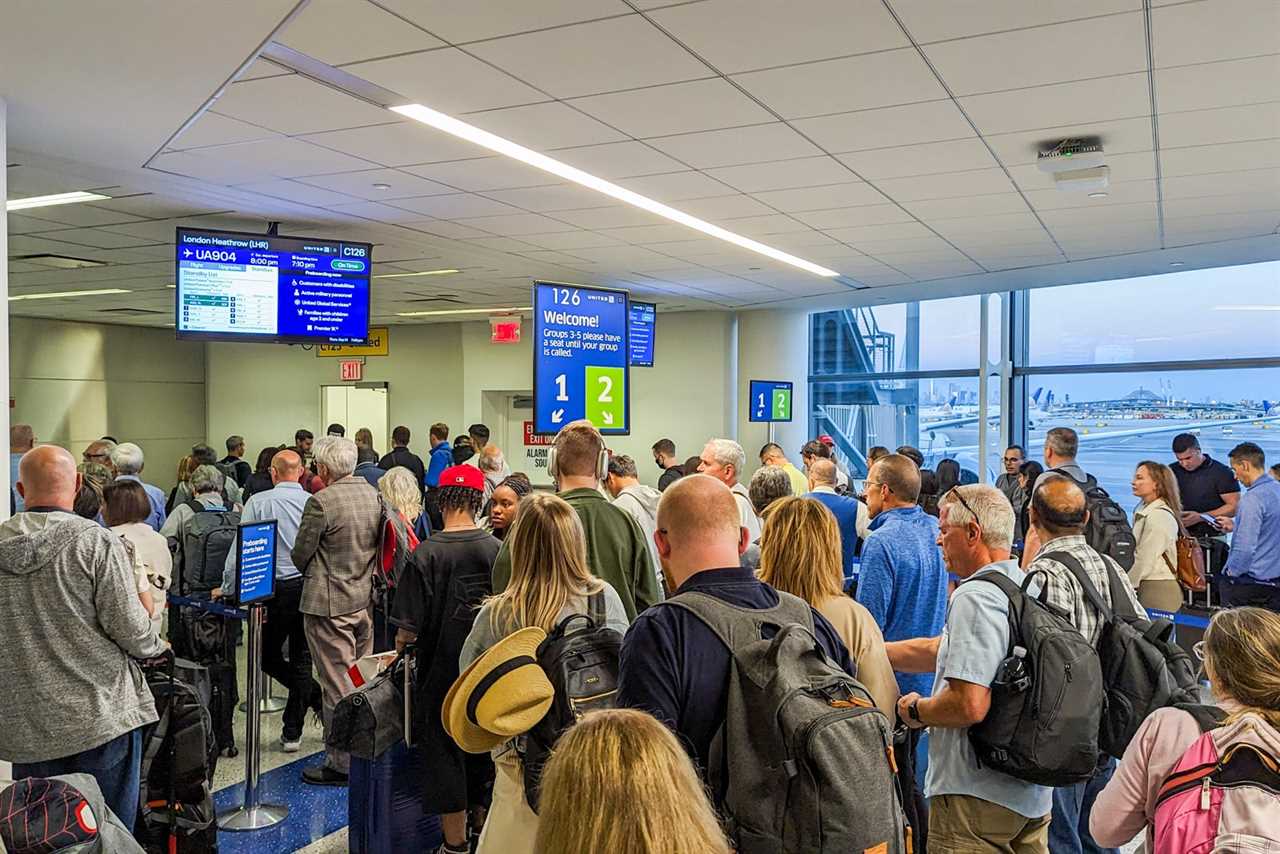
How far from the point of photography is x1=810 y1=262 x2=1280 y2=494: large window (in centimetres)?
1003

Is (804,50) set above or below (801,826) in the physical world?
above

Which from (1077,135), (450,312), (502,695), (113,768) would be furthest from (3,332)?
(450,312)

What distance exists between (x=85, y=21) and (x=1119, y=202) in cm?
536

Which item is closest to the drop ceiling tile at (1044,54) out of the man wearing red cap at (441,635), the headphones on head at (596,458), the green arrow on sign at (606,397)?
the headphones on head at (596,458)

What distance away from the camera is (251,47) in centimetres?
318

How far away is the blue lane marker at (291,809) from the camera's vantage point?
4.11 m

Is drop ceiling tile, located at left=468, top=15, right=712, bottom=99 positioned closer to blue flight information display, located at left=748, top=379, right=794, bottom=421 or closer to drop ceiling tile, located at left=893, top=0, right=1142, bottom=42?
drop ceiling tile, located at left=893, top=0, right=1142, bottom=42

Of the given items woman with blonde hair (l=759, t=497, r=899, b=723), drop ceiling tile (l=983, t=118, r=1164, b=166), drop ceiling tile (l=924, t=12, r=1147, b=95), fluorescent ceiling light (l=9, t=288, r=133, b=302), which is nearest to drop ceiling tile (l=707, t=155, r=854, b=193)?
drop ceiling tile (l=983, t=118, r=1164, b=166)

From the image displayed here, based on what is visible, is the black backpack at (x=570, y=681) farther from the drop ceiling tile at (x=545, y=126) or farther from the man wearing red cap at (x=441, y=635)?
the drop ceiling tile at (x=545, y=126)

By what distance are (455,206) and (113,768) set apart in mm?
3760

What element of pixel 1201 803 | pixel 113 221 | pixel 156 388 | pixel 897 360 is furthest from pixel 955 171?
pixel 156 388

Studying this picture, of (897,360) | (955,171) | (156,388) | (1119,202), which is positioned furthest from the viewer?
(156,388)

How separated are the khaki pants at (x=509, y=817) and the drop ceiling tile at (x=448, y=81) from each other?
2320mm

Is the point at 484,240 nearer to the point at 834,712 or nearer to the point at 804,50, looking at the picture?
the point at 804,50
